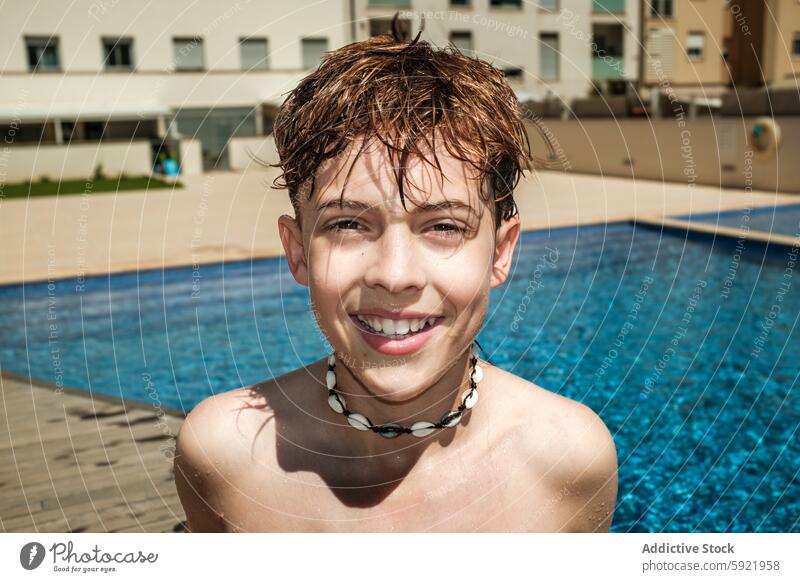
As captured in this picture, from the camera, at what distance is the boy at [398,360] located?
6.89 ft

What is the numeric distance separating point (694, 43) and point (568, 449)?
130 feet

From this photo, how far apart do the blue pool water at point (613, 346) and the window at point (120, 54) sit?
72.7 feet

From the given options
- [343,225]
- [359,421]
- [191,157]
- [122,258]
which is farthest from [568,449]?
[191,157]

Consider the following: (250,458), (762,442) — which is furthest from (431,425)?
(762,442)

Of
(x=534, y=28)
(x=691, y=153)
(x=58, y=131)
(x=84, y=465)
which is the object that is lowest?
(x=58, y=131)

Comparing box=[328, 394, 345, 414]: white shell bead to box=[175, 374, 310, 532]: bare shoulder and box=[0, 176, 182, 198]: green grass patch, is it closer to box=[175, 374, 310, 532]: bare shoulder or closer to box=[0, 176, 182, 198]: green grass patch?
Result: box=[175, 374, 310, 532]: bare shoulder

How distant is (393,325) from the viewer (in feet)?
7.09

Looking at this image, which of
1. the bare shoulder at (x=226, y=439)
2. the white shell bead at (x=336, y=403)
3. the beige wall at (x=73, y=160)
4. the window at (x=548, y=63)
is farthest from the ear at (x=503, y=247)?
the window at (x=548, y=63)

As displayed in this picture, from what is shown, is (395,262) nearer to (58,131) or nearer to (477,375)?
(477,375)

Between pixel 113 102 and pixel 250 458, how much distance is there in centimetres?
3054

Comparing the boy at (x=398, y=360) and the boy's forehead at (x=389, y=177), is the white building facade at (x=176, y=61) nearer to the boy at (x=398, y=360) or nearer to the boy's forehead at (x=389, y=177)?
the boy at (x=398, y=360)

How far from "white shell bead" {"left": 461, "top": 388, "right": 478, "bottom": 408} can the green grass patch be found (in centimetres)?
2074
